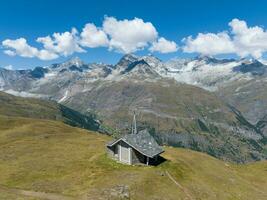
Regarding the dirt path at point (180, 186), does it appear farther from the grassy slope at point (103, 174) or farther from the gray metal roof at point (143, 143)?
the gray metal roof at point (143, 143)

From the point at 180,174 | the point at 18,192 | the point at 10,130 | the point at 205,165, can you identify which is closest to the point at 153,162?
the point at 180,174

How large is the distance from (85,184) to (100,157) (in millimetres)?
23956

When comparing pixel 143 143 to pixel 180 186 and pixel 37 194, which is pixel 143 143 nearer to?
pixel 180 186

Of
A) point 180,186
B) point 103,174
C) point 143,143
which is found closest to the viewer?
point 180,186

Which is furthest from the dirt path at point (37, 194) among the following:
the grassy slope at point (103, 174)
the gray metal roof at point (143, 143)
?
the gray metal roof at point (143, 143)

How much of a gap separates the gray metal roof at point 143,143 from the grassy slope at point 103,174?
159 inches

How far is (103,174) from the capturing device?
3233 inches

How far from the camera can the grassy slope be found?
73438mm

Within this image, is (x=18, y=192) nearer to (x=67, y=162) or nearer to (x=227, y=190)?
(x=67, y=162)

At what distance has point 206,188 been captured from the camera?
8375 centimetres

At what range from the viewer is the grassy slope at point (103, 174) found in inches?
2891

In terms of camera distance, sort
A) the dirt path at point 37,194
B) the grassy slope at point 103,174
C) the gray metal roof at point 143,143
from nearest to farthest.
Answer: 1. the dirt path at point 37,194
2. the grassy slope at point 103,174
3. the gray metal roof at point 143,143

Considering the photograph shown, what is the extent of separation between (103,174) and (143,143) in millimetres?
16879

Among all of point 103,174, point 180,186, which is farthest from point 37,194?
point 180,186
